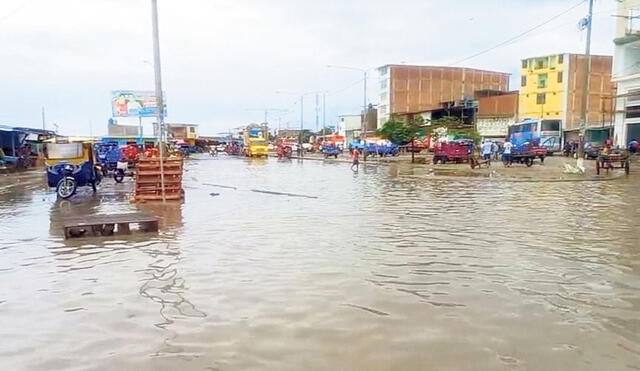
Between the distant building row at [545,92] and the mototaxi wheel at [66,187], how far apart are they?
1699 inches

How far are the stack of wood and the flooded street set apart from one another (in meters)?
4.65

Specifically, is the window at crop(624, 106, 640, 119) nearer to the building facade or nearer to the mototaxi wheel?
the building facade

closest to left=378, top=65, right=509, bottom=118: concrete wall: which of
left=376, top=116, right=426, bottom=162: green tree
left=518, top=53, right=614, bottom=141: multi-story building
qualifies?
left=518, top=53, right=614, bottom=141: multi-story building

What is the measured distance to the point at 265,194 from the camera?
1845cm

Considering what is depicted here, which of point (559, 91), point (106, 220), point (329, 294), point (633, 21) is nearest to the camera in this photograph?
point (329, 294)

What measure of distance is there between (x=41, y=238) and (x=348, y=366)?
318 inches

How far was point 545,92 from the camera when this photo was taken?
6538 cm

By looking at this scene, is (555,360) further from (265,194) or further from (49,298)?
(265,194)

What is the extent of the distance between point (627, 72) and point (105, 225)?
50290 mm

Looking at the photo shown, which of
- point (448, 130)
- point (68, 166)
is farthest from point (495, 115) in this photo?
point (68, 166)

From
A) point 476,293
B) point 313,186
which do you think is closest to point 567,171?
point 313,186

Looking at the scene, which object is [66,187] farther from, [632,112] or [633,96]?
[633,96]

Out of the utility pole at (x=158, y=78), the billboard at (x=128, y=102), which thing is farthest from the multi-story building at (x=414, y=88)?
the utility pole at (x=158, y=78)

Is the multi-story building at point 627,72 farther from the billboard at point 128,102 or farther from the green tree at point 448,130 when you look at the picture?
the billboard at point 128,102
